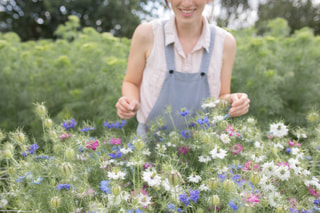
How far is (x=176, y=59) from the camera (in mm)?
1114

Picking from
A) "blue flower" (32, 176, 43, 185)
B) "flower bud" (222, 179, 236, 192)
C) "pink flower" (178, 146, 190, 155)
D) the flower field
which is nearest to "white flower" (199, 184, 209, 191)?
the flower field

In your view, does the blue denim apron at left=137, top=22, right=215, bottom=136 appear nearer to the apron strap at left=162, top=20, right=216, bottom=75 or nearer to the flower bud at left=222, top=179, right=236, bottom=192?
the apron strap at left=162, top=20, right=216, bottom=75

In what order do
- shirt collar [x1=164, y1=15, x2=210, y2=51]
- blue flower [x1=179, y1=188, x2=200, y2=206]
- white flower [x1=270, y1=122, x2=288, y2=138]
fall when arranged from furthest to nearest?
1. shirt collar [x1=164, y1=15, x2=210, y2=51]
2. white flower [x1=270, y1=122, x2=288, y2=138]
3. blue flower [x1=179, y1=188, x2=200, y2=206]

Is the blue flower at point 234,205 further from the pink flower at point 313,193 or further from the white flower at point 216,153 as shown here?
the pink flower at point 313,193

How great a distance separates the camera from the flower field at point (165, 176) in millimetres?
711

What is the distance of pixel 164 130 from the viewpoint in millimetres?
1118

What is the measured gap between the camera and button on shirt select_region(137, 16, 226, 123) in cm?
111

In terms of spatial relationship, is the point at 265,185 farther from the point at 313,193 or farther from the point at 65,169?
the point at 65,169

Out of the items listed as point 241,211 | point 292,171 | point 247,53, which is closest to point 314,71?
point 247,53

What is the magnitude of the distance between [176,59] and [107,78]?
2.91 ft

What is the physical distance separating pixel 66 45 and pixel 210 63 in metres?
1.78

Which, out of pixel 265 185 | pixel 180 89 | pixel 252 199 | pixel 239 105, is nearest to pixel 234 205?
pixel 252 199

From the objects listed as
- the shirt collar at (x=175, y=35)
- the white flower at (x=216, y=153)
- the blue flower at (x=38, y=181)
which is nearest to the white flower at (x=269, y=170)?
the white flower at (x=216, y=153)

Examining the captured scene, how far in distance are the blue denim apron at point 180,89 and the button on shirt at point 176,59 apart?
2 cm
